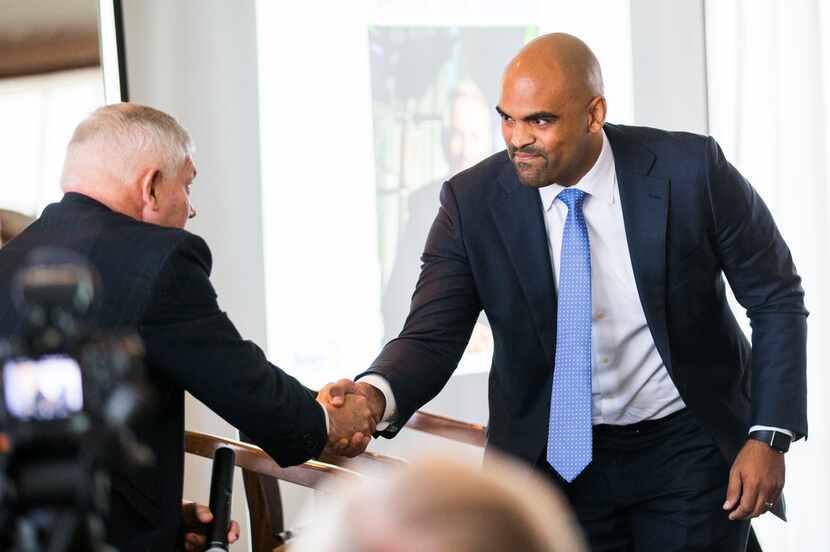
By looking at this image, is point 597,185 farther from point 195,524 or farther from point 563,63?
point 195,524

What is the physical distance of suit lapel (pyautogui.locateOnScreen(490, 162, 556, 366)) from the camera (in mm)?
2451

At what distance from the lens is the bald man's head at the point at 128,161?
201 centimetres

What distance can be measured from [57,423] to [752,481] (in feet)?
6.28

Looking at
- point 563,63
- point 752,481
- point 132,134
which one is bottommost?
point 752,481

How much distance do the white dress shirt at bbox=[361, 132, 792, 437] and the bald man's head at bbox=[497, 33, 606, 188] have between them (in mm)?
103

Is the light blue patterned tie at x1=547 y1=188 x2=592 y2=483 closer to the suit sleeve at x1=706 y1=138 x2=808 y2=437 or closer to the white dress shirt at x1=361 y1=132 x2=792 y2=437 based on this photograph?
the white dress shirt at x1=361 y1=132 x2=792 y2=437

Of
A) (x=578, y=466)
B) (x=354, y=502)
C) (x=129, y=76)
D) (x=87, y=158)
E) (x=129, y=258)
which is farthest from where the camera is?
(x=129, y=76)

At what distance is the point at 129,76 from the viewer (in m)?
4.05

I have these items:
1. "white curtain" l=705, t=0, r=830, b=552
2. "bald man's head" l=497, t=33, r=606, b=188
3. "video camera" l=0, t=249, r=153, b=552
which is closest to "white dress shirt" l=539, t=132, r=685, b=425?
"bald man's head" l=497, t=33, r=606, b=188

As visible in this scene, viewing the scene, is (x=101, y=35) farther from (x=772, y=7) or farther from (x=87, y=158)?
(x=772, y=7)

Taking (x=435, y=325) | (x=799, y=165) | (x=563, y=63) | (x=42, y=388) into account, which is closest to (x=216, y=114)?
(x=435, y=325)

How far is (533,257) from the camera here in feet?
8.07

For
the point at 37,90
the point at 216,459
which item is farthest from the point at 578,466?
the point at 37,90

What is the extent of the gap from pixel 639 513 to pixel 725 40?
324cm
